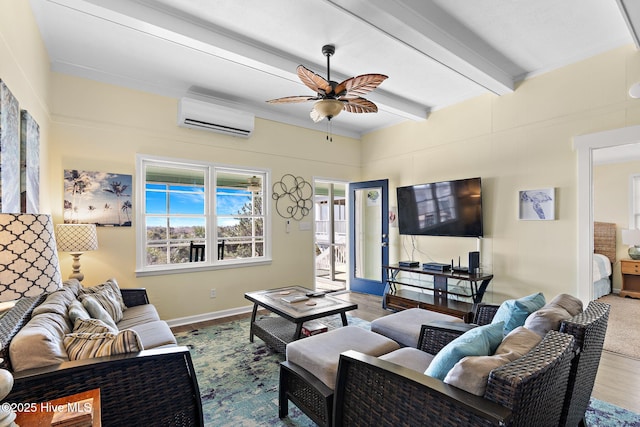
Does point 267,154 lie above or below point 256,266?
above

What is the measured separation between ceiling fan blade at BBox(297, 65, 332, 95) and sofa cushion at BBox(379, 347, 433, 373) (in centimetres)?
208

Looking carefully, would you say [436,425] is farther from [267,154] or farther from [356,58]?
[267,154]

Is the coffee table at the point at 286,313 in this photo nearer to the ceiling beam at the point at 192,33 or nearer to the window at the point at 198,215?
the window at the point at 198,215

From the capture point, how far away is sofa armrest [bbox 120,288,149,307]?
3158 mm

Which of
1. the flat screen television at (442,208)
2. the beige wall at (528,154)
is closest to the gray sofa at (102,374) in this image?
the flat screen television at (442,208)

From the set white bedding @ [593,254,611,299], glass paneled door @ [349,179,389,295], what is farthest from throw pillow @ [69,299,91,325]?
white bedding @ [593,254,611,299]

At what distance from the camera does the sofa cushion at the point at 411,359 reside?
71.1 inches

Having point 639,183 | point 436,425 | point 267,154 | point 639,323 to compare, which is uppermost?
point 267,154

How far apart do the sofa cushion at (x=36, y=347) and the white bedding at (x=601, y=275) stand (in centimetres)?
635

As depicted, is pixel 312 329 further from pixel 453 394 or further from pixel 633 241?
pixel 633 241

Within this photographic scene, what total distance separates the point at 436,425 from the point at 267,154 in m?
4.06

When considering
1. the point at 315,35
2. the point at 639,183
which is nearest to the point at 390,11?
the point at 315,35

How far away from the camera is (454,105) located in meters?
4.42

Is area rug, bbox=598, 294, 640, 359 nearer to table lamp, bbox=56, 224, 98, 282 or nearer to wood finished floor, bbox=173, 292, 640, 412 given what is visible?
wood finished floor, bbox=173, 292, 640, 412
